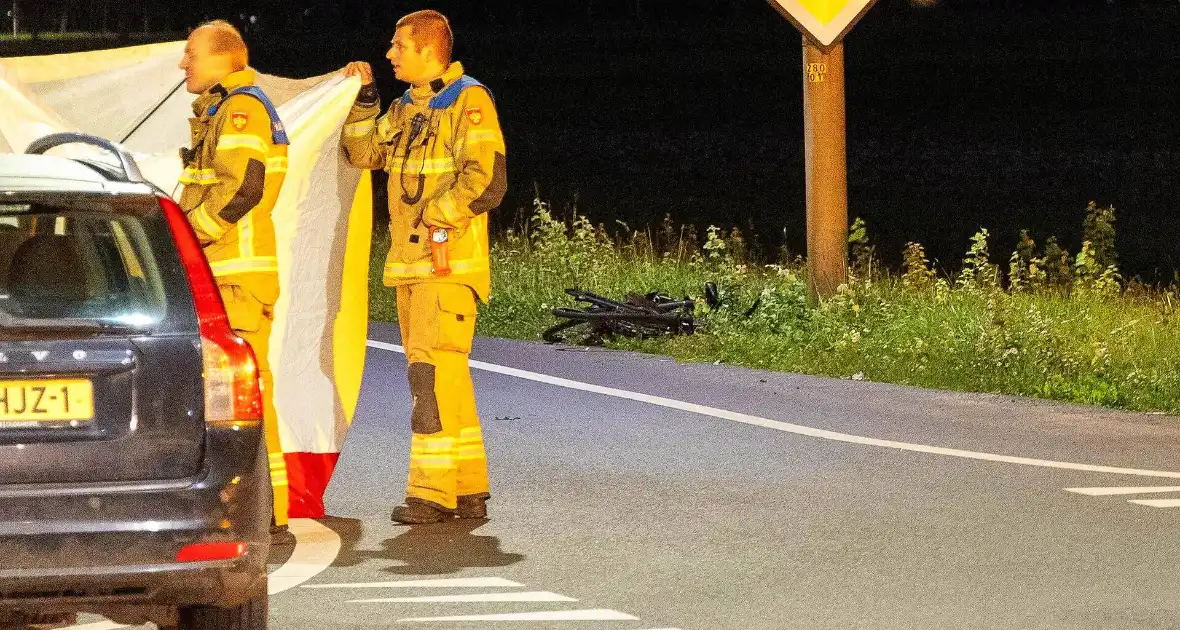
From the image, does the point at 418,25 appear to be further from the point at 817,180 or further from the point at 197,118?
the point at 817,180

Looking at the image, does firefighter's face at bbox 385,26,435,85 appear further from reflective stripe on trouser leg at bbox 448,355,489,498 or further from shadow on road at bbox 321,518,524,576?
shadow on road at bbox 321,518,524,576

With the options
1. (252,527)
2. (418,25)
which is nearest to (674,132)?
(418,25)

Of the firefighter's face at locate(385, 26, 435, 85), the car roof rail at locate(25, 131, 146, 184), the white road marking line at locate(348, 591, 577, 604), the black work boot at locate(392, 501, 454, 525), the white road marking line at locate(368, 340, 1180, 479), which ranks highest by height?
the firefighter's face at locate(385, 26, 435, 85)

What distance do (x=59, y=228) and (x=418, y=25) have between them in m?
1.76

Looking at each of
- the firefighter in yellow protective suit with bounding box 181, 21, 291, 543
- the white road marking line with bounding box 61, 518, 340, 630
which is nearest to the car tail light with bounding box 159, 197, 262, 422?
the white road marking line with bounding box 61, 518, 340, 630

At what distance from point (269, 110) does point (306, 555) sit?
1.63m

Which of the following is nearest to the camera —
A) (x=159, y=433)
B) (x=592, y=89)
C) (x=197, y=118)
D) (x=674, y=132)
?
(x=159, y=433)

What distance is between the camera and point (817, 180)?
49.5ft

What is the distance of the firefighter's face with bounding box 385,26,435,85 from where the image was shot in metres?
8.82

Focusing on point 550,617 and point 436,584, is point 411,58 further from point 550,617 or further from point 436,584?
point 550,617

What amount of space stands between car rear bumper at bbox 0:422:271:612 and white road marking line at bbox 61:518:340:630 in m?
1.52

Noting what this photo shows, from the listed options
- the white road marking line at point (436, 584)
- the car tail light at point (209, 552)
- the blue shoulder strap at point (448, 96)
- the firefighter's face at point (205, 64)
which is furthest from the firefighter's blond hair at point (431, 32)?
the car tail light at point (209, 552)

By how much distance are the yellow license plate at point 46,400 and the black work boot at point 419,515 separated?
127 inches

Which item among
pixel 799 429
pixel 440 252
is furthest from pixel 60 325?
pixel 799 429
